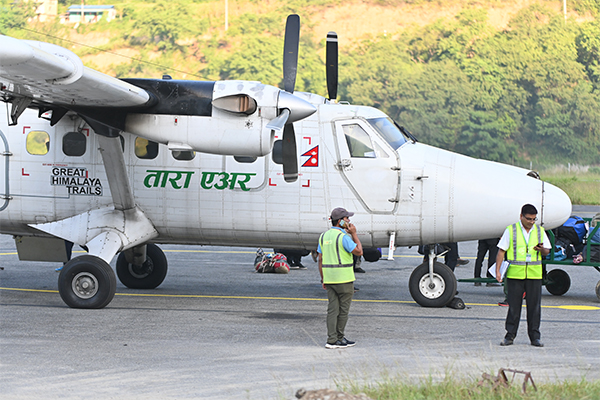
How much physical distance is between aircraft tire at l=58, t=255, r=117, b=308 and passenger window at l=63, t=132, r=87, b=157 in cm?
179

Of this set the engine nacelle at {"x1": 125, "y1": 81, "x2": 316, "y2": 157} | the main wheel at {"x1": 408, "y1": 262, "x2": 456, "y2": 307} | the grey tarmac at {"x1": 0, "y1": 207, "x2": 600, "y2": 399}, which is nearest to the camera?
the grey tarmac at {"x1": 0, "y1": 207, "x2": 600, "y2": 399}

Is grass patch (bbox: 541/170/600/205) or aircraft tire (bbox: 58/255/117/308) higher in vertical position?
grass patch (bbox: 541/170/600/205)

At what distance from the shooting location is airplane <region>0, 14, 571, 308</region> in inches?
418

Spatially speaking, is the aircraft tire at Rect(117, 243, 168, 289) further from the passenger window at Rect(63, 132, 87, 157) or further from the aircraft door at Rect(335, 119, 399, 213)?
the aircraft door at Rect(335, 119, 399, 213)

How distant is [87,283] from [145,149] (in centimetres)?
226

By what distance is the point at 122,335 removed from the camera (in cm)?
912

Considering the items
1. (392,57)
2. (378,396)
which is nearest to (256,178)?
(378,396)

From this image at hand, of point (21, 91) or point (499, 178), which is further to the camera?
point (499, 178)

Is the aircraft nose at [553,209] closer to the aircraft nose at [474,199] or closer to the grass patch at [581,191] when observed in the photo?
the aircraft nose at [474,199]

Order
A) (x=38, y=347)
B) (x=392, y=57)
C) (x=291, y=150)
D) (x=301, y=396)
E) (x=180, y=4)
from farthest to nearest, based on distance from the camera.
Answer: (x=180, y=4), (x=392, y=57), (x=291, y=150), (x=38, y=347), (x=301, y=396)

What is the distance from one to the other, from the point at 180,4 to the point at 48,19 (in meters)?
15.5

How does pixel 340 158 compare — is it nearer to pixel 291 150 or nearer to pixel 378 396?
pixel 291 150

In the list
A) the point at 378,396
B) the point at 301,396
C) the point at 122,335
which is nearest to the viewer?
the point at 301,396

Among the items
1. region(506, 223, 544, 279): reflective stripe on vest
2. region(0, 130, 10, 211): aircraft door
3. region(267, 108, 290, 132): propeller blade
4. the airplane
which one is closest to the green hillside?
the airplane
